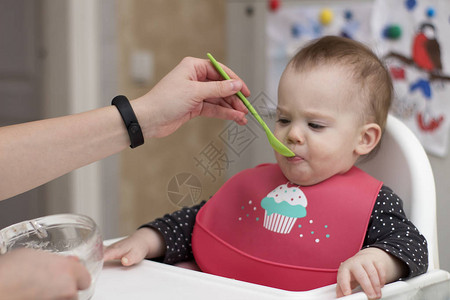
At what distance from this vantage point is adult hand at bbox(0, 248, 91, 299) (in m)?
0.39

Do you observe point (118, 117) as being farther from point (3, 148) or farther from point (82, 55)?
point (82, 55)

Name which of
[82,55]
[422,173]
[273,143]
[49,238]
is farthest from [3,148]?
[82,55]

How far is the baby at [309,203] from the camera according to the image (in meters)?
0.73

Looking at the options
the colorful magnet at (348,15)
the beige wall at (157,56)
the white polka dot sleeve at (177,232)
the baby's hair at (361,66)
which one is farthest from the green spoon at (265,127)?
the colorful magnet at (348,15)

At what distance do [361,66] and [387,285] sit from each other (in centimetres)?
36

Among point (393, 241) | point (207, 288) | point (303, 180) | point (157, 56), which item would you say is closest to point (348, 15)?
point (157, 56)

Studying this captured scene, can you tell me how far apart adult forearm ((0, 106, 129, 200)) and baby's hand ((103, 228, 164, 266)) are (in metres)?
0.14

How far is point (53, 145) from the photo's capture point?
2.33 ft

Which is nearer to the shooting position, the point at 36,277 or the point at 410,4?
the point at 36,277

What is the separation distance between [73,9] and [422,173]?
141 cm

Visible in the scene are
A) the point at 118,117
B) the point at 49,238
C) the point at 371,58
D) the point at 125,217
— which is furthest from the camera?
the point at 125,217

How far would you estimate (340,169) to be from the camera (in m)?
0.83

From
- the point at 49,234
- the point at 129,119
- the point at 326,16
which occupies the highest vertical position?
the point at 326,16

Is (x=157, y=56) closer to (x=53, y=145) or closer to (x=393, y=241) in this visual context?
(x=53, y=145)
